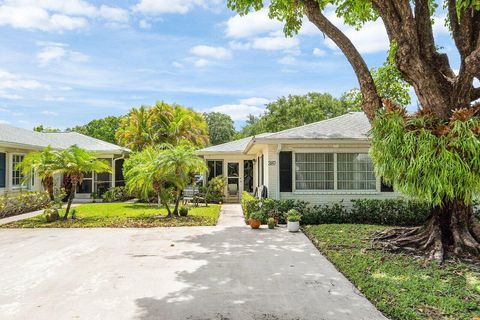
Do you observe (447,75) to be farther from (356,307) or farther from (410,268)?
(356,307)

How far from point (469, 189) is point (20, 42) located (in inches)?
610

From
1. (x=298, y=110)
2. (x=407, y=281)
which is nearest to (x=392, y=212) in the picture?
(x=407, y=281)

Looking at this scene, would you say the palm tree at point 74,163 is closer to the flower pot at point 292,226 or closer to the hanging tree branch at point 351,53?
the flower pot at point 292,226

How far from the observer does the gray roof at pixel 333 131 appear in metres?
12.9

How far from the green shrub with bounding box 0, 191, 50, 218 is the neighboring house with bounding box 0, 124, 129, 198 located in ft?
1.83

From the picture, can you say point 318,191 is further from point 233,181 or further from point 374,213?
point 233,181

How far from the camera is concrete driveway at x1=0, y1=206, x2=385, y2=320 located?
5164 mm

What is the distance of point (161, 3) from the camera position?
11.6m

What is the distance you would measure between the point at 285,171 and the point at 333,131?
2.33 m

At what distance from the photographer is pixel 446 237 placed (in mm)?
8828

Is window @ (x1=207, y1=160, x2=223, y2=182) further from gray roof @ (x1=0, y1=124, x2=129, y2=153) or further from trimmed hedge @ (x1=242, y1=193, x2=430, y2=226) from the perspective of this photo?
trimmed hedge @ (x1=242, y1=193, x2=430, y2=226)

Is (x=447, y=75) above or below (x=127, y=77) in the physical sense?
below

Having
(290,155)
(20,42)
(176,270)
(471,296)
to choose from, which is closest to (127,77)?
(20,42)

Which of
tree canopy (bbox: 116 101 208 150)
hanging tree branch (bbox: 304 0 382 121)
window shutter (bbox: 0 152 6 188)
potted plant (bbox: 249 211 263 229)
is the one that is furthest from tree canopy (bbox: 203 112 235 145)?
hanging tree branch (bbox: 304 0 382 121)
